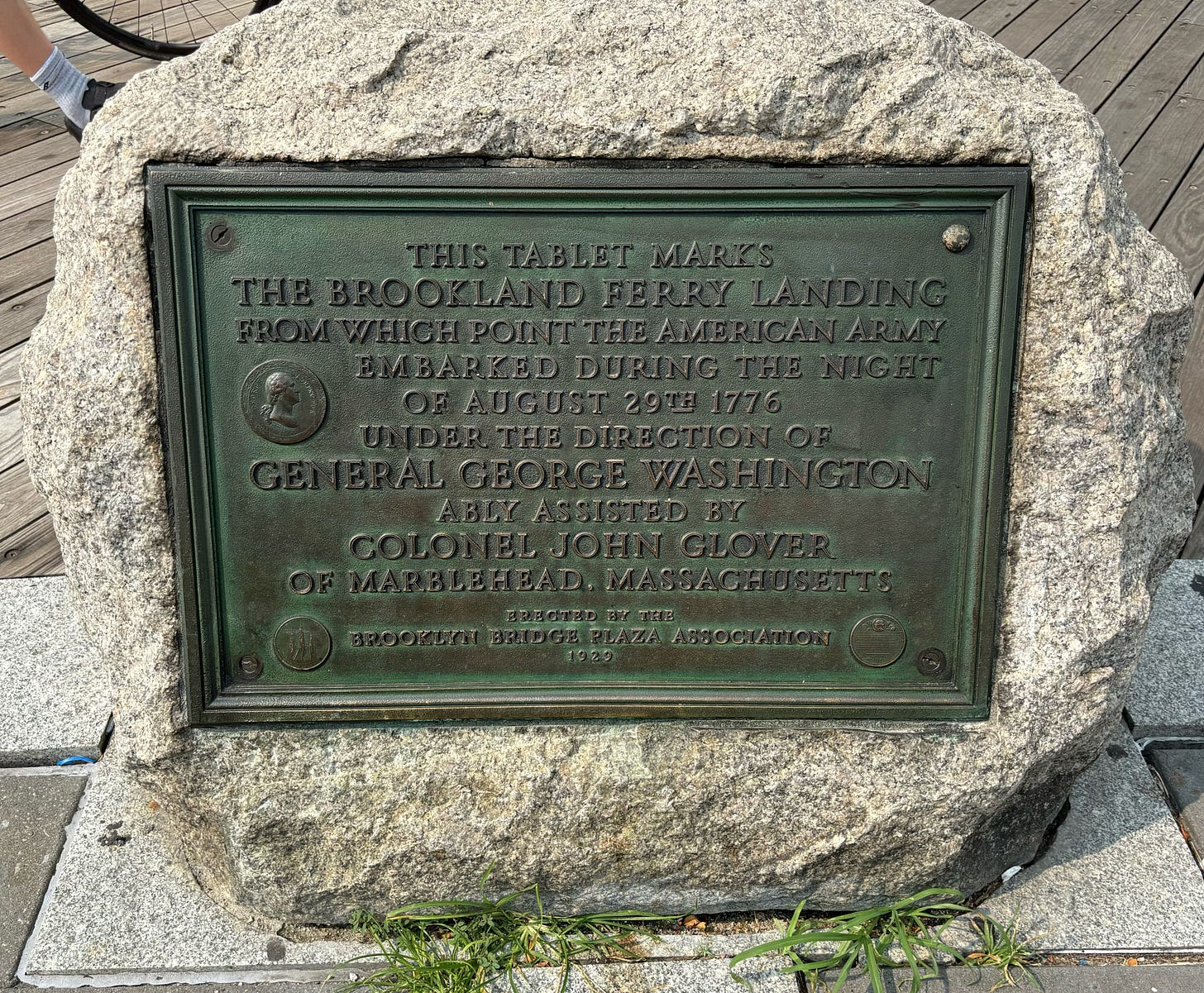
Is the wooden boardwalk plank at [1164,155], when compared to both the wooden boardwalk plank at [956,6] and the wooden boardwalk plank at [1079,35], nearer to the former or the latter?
the wooden boardwalk plank at [1079,35]

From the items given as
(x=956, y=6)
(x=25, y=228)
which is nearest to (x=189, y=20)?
(x=25, y=228)

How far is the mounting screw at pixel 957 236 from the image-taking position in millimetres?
1968

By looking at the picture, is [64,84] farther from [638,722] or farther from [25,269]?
[638,722]

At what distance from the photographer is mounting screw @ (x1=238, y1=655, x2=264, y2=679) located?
215cm

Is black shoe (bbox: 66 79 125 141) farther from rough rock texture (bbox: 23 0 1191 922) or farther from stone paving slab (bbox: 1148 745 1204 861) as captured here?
stone paving slab (bbox: 1148 745 1204 861)

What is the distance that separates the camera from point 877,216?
198cm

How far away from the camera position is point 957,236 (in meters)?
1.97

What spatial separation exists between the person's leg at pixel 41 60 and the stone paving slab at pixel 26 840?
3.06 m

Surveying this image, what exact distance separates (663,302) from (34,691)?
1823 mm

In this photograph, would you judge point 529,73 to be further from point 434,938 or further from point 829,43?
point 434,938

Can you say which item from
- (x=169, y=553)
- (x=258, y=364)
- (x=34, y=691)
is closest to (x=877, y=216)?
(x=258, y=364)

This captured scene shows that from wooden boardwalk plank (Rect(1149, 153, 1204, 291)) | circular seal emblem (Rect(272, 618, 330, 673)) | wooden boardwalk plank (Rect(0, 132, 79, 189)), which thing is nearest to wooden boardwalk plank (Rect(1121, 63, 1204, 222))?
wooden boardwalk plank (Rect(1149, 153, 1204, 291))

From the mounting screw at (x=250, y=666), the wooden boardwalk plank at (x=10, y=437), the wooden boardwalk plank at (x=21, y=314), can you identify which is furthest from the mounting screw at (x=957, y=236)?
the wooden boardwalk plank at (x=21, y=314)

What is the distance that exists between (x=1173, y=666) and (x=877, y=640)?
1.10 meters
